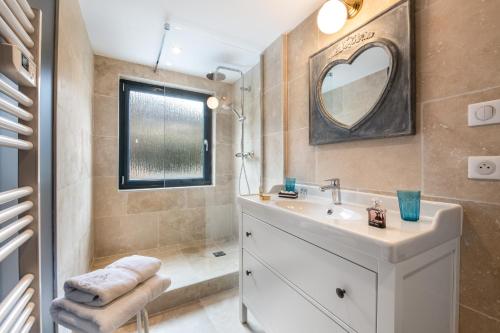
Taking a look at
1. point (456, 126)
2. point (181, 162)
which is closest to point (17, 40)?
point (456, 126)

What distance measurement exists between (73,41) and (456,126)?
2.18 m

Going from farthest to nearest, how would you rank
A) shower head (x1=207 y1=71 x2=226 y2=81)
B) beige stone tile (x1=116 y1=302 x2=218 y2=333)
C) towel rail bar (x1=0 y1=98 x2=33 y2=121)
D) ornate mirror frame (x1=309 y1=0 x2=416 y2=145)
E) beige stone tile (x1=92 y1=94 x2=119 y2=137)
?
shower head (x1=207 y1=71 x2=226 y2=81) → beige stone tile (x1=92 y1=94 x2=119 y2=137) → beige stone tile (x1=116 y1=302 x2=218 y2=333) → ornate mirror frame (x1=309 y1=0 x2=416 y2=145) → towel rail bar (x1=0 y1=98 x2=33 y2=121)

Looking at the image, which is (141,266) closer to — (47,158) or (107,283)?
(107,283)

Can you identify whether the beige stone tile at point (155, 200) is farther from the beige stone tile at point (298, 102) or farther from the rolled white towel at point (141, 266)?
the beige stone tile at point (298, 102)

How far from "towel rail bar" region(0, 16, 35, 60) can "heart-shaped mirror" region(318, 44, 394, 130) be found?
146 centimetres

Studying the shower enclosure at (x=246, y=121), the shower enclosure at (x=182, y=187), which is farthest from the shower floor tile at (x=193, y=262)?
the shower enclosure at (x=246, y=121)

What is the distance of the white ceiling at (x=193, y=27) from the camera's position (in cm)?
153

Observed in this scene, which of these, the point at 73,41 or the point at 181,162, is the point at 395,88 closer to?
the point at 73,41

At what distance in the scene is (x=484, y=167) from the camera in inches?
32.1

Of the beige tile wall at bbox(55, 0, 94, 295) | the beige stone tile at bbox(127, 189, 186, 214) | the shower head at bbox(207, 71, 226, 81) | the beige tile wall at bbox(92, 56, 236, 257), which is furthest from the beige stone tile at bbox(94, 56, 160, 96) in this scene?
the beige stone tile at bbox(127, 189, 186, 214)

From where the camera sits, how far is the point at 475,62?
2.77 feet

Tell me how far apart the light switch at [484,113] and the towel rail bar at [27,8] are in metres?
1.64

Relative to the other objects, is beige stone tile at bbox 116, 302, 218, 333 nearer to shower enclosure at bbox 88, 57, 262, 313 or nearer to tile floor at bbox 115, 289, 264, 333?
tile floor at bbox 115, 289, 264, 333

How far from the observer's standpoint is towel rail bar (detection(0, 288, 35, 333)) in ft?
1.94
